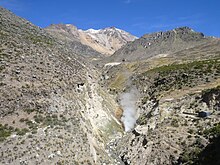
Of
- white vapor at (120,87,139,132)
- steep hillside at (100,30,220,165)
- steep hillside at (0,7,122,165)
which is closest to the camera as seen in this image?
steep hillside at (0,7,122,165)

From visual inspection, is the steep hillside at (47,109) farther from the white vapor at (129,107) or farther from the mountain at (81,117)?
the white vapor at (129,107)

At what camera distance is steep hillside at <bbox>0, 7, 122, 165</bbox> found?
120 feet

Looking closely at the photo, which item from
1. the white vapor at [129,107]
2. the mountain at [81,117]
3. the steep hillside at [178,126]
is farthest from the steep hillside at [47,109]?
the steep hillside at [178,126]

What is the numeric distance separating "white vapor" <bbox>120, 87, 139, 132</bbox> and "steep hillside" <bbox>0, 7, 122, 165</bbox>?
Result: 279cm

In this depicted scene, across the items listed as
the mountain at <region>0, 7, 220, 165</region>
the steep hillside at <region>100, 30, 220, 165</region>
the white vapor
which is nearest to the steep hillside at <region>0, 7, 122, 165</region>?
the mountain at <region>0, 7, 220, 165</region>

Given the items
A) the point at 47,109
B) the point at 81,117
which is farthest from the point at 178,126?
the point at 47,109

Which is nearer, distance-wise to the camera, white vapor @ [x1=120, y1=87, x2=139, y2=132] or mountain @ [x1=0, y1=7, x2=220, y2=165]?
mountain @ [x1=0, y1=7, x2=220, y2=165]

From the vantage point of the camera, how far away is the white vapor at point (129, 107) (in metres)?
59.8

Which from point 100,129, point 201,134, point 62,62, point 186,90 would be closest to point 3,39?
point 62,62

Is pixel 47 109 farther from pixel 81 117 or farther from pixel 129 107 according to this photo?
pixel 129 107

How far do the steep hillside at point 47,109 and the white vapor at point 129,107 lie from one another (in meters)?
2.79

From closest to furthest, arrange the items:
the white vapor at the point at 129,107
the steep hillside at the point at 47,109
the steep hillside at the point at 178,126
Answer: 1. the steep hillside at the point at 47,109
2. the steep hillside at the point at 178,126
3. the white vapor at the point at 129,107

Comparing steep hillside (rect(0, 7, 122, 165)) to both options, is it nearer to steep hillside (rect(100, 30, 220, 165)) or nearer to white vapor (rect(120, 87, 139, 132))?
white vapor (rect(120, 87, 139, 132))

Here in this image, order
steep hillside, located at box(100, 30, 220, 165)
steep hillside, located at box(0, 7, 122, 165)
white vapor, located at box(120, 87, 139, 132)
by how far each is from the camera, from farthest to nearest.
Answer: white vapor, located at box(120, 87, 139, 132) → steep hillside, located at box(100, 30, 220, 165) → steep hillside, located at box(0, 7, 122, 165)
